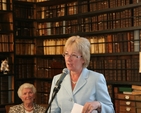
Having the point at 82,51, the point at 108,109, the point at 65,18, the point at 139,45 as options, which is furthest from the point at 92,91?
the point at 65,18

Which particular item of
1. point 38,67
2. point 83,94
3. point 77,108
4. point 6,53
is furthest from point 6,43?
point 77,108

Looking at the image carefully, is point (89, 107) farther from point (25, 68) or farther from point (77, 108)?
point (25, 68)

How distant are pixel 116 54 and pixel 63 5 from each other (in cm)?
126

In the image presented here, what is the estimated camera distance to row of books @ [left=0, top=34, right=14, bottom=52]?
453 centimetres

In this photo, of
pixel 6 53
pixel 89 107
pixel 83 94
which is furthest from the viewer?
pixel 6 53

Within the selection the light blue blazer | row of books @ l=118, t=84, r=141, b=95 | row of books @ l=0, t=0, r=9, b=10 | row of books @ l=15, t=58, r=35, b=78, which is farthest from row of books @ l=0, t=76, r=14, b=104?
the light blue blazer

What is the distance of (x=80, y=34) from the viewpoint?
4.38 meters

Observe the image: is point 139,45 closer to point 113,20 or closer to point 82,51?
point 113,20

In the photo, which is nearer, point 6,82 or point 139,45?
point 139,45

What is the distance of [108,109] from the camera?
2.05m

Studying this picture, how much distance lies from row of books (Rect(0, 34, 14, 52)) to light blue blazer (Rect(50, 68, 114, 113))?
101 inches

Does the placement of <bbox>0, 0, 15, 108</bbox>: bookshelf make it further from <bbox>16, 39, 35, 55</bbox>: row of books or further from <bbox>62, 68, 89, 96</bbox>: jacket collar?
<bbox>62, 68, 89, 96</bbox>: jacket collar

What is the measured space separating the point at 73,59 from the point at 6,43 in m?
2.67

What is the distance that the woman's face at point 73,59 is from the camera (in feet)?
6.89
